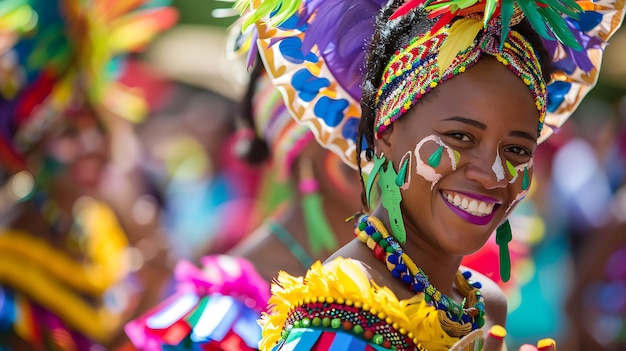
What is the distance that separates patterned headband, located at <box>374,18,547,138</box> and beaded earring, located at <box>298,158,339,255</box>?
1.62 m

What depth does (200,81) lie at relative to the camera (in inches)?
357

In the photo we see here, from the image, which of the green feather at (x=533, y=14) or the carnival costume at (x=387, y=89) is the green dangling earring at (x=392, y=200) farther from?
the green feather at (x=533, y=14)

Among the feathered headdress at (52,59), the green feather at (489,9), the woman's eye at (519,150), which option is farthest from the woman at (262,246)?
the green feather at (489,9)

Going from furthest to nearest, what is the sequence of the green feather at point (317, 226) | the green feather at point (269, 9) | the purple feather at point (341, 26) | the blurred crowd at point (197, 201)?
the blurred crowd at point (197, 201), the green feather at point (317, 226), the purple feather at point (341, 26), the green feather at point (269, 9)

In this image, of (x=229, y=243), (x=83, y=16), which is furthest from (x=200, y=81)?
(x=83, y=16)

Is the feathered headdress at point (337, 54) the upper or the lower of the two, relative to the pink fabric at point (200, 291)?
upper

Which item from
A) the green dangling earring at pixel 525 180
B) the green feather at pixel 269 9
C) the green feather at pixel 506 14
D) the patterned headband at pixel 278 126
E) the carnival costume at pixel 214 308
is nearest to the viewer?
the green feather at pixel 506 14

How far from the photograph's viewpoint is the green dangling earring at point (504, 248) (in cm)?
283

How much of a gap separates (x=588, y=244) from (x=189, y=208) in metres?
3.16

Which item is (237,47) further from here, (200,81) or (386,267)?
(200,81)

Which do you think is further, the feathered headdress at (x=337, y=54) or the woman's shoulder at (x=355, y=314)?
the feathered headdress at (x=337, y=54)

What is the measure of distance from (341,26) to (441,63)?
1.63 feet

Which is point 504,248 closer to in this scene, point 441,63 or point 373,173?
point 373,173

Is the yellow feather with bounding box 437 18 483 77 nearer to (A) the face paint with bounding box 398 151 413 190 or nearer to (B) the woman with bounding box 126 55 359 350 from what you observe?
(A) the face paint with bounding box 398 151 413 190
